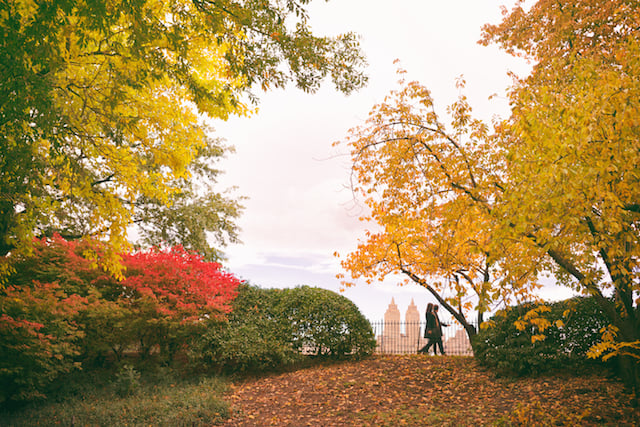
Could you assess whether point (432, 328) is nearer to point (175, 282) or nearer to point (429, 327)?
point (429, 327)

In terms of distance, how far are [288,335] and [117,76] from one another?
821cm

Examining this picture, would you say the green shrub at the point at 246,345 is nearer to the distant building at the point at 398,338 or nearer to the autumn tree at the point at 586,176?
the distant building at the point at 398,338

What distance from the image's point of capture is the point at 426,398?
9141 mm

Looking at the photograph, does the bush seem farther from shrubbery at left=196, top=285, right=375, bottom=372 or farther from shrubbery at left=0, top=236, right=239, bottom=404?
shrubbery at left=0, top=236, right=239, bottom=404

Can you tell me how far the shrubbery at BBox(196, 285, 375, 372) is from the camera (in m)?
12.2

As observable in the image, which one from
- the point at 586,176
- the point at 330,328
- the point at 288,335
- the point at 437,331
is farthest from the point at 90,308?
the point at 586,176

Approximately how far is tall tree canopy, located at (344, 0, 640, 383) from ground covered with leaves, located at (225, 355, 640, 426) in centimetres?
116

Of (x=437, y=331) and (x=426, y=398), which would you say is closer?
(x=426, y=398)

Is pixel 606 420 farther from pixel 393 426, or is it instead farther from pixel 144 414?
pixel 144 414

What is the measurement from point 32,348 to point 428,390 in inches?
341

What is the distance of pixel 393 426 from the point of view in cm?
758

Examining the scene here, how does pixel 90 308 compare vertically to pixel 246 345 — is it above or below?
above

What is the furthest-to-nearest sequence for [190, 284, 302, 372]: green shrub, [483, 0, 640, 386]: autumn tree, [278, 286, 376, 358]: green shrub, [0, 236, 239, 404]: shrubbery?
[278, 286, 376, 358]: green shrub < [190, 284, 302, 372]: green shrub < [0, 236, 239, 404]: shrubbery < [483, 0, 640, 386]: autumn tree

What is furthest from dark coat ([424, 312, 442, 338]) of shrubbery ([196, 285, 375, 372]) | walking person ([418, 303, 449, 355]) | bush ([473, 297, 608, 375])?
bush ([473, 297, 608, 375])
